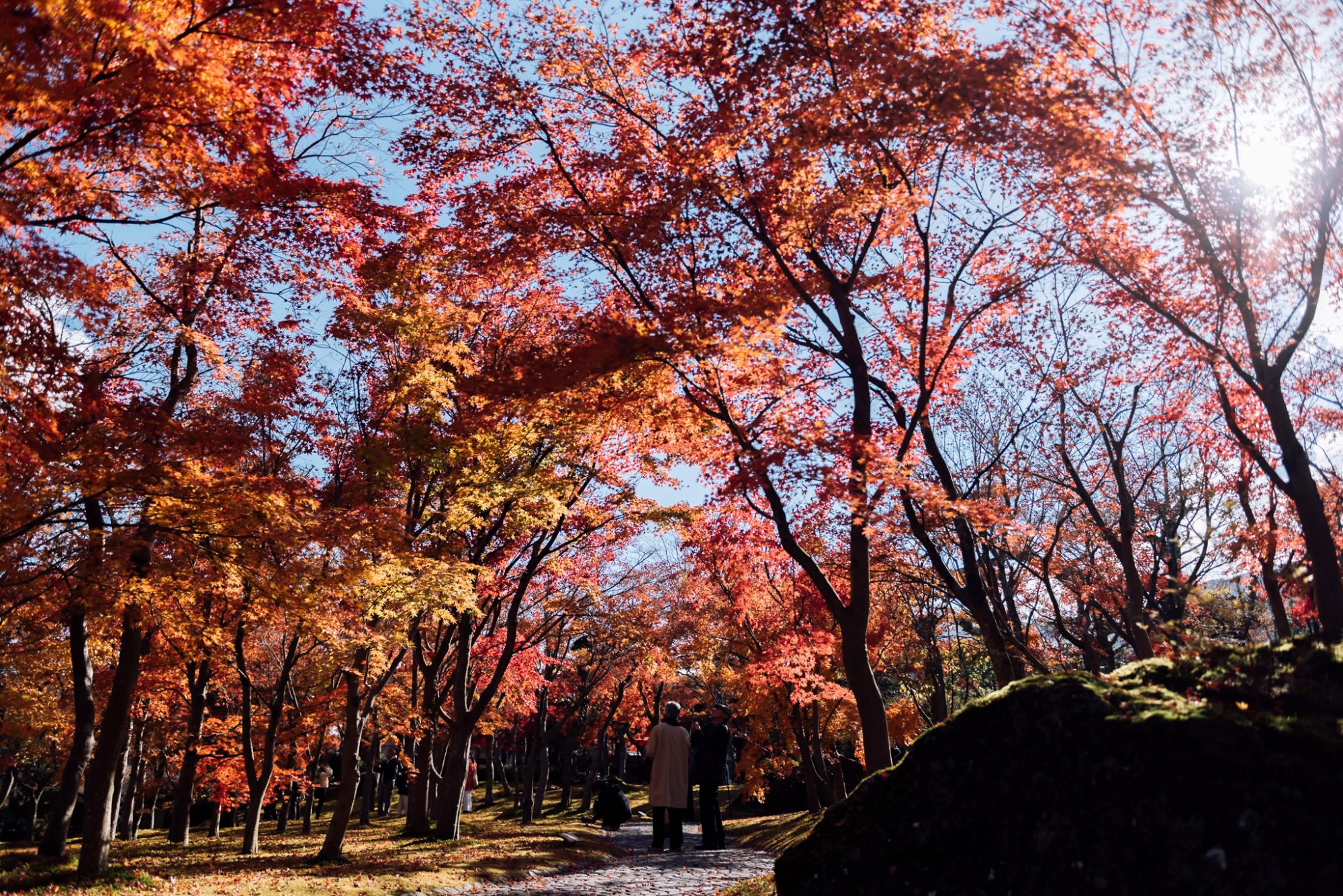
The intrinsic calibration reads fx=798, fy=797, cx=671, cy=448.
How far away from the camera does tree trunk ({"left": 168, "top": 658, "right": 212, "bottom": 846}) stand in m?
19.2

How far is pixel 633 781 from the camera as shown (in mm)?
42938

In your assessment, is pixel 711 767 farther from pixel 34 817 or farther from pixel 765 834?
pixel 34 817

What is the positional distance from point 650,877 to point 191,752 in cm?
1451

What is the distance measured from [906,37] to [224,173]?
690cm

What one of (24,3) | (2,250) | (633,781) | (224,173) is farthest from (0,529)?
(633,781)

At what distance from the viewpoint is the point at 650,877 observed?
10.4 meters

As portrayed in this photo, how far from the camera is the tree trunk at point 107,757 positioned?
10398 mm

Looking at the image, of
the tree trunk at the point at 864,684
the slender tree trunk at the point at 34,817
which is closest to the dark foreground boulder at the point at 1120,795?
the tree trunk at the point at 864,684

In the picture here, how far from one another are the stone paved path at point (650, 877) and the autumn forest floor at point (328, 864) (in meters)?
0.50

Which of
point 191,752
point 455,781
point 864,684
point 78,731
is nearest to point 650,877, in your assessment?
point 864,684

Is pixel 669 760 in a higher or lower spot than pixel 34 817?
higher

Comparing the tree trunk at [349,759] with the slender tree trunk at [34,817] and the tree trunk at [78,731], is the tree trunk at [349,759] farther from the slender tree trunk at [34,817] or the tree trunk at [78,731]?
the slender tree trunk at [34,817]

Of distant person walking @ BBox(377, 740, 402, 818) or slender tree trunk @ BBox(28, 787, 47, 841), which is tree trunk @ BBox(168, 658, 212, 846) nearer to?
distant person walking @ BBox(377, 740, 402, 818)

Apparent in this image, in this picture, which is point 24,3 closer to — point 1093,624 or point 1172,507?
point 1172,507
